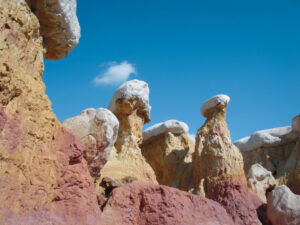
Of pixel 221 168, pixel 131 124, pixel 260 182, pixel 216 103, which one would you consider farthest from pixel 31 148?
pixel 260 182

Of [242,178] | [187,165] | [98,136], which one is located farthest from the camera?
[187,165]

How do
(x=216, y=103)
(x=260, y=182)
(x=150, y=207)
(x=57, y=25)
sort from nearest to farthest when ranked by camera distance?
(x=57, y=25) → (x=150, y=207) → (x=260, y=182) → (x=216, y=103)

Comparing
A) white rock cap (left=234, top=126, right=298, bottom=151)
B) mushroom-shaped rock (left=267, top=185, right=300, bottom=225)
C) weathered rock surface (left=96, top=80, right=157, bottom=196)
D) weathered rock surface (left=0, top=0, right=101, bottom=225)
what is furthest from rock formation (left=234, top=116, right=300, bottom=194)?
weathered rock surface (left=0, top=0, right=101, bottom=225)

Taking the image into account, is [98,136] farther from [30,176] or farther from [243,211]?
[243,211]

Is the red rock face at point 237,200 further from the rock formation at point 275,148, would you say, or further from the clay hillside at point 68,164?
the rock formation at point 275,148

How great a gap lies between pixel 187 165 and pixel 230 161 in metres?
2.96

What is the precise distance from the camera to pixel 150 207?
5992 millimetres

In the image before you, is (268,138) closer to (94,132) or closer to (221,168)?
(221,168)

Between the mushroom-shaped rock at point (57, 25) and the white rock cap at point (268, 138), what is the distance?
13.9 metres

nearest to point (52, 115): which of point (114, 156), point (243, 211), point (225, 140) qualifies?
point (114, 156)

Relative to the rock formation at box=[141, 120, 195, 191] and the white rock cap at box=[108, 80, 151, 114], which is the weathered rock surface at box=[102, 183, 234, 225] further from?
the rock formation at box=[141, 120, 195, 191]

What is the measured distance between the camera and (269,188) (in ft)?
42.3

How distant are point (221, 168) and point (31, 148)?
863 centimetres

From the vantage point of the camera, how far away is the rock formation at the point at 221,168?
10750mm
